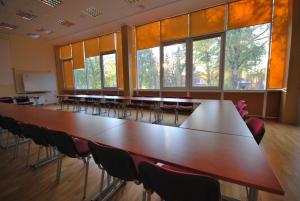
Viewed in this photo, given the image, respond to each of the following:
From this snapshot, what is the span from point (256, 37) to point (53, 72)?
10200 mm

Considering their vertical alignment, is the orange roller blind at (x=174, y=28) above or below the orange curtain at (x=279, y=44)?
above

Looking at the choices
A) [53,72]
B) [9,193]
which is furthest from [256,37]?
[53,72]

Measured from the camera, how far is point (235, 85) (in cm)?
497

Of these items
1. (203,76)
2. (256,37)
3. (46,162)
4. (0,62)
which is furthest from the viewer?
(0,62)

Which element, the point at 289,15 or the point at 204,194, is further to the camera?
the point at 289,15

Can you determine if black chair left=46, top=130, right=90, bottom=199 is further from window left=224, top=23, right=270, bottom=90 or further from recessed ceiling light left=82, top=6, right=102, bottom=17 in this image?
window left=224, top=23, right=270, bottom=90

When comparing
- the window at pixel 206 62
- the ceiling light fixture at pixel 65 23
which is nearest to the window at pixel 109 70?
the ceiling light fixture at pixel 65 23

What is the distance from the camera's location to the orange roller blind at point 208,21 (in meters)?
4.93

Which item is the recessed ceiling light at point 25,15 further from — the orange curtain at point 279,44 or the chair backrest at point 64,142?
the orange curtain at point 279,44

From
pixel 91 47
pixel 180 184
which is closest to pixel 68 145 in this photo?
pixel 180 184

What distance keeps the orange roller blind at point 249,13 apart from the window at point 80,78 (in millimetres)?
7475

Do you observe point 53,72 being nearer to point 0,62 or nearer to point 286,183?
point 0,62

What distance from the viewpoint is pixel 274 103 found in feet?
15.1

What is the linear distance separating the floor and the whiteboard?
251 inches
